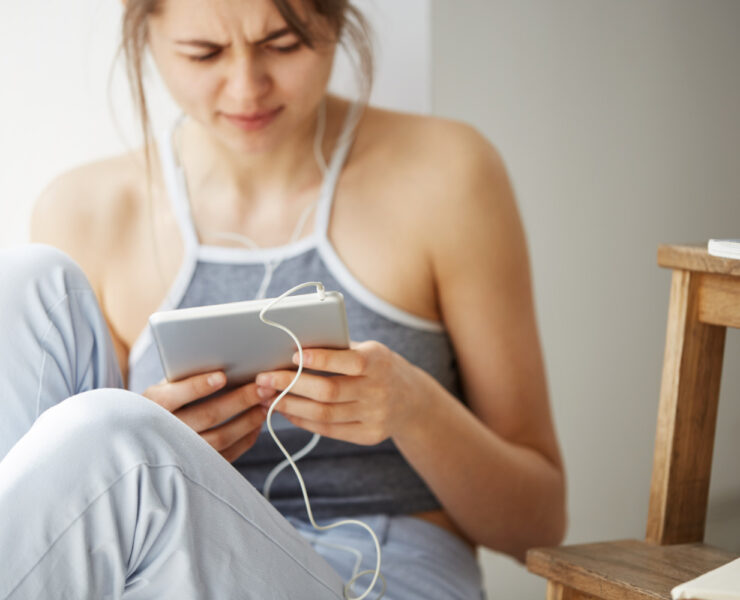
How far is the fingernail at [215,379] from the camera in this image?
89cm

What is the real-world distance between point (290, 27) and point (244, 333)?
45 cm

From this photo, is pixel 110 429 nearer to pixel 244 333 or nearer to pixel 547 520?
pixel 244 333

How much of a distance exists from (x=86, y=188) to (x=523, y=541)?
85 cm

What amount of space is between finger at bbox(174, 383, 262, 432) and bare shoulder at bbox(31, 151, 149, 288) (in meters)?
0.50

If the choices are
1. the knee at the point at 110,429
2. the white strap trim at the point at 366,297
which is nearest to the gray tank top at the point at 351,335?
the white strap trim at the point at 366,297

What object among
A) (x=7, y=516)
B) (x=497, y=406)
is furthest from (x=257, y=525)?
(x=497, y=406)

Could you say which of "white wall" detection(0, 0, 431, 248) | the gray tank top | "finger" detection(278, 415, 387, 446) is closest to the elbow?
the gray tank top

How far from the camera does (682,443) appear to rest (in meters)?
0.91

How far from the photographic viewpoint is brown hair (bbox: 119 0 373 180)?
1118mm

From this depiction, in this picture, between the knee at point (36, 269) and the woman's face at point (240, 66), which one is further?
the woman's face at point (240, 66)

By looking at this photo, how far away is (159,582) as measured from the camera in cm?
72

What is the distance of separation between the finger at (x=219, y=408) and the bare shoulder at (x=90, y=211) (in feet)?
1.63

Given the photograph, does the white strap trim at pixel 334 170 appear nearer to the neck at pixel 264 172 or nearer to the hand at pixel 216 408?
the neck at pixel 264 172

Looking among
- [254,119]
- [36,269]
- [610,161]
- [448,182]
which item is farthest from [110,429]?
[610,161]
